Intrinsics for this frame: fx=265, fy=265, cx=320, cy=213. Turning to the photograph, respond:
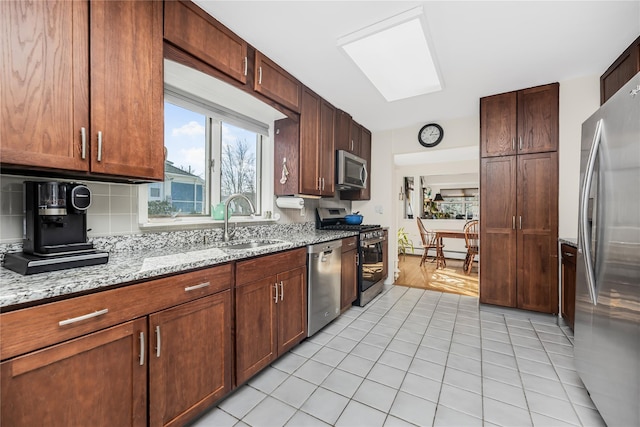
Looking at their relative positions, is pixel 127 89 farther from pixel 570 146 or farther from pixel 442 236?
pixel 442 236

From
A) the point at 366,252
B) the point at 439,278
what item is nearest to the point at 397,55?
the point at 366,252

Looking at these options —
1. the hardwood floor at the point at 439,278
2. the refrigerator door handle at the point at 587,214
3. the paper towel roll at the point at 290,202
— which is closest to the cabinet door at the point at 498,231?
the hardwood floor at the point at 439,278

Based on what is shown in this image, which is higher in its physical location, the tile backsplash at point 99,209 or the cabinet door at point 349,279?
the tile backsplash at point 99,209

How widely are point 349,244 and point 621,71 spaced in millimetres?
2750

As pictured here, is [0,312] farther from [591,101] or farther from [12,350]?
[591,101]

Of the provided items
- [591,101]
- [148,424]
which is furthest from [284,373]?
[591,101]

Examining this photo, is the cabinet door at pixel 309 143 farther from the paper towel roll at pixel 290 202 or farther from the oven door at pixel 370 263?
the oven door at pixel 370 263

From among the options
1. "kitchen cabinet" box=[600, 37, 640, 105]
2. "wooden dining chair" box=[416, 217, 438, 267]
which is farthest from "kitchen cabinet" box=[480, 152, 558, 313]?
"wooden dining chair" box=[416, 217, 438, 267]

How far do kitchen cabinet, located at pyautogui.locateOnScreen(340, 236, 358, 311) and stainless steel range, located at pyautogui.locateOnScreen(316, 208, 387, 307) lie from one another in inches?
3.1

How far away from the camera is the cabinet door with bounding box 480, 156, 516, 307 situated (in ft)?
9.48

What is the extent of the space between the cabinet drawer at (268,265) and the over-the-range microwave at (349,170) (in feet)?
4.56

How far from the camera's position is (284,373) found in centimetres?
183

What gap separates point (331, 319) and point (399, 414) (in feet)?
3.70

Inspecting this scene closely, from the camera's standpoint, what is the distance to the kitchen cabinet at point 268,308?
160cm
